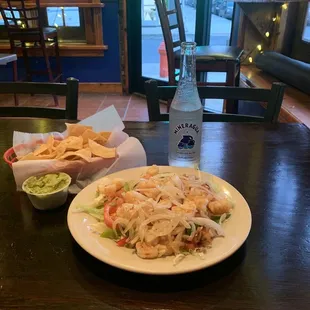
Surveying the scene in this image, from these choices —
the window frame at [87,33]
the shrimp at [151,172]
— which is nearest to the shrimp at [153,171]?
the shrimp at [151,172]

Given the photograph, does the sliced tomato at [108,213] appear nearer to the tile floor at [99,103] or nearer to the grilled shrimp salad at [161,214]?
the grilled shrimp salad at [161,214]

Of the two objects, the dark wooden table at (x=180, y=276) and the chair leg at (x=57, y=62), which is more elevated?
the dark wooden table at (x=180, y=276)

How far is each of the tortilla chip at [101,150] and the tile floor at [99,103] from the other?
107 inches

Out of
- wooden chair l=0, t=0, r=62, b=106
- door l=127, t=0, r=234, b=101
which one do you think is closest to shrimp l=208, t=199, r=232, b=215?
door l=127, t=0, r=234, b=101

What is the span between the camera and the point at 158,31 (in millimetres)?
4039

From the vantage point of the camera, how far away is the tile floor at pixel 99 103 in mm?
3787

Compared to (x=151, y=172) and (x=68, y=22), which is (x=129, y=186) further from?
(x=68, y=22)

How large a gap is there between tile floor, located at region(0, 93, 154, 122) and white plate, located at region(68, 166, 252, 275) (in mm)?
2941

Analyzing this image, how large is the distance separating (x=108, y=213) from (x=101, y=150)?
246mm

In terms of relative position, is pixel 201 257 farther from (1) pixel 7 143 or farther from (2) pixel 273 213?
(1) pixel 7 143

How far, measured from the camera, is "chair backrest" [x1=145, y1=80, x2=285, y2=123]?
1357 millimetres

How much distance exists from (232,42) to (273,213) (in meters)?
2.98

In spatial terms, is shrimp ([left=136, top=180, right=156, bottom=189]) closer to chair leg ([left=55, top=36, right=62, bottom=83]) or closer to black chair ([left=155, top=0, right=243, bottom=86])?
black chair ([left=155, top=0, right=243, bottom=86])

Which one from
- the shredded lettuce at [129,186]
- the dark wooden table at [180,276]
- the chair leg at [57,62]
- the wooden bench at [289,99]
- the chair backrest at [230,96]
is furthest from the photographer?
the chair leg at [57,62]
